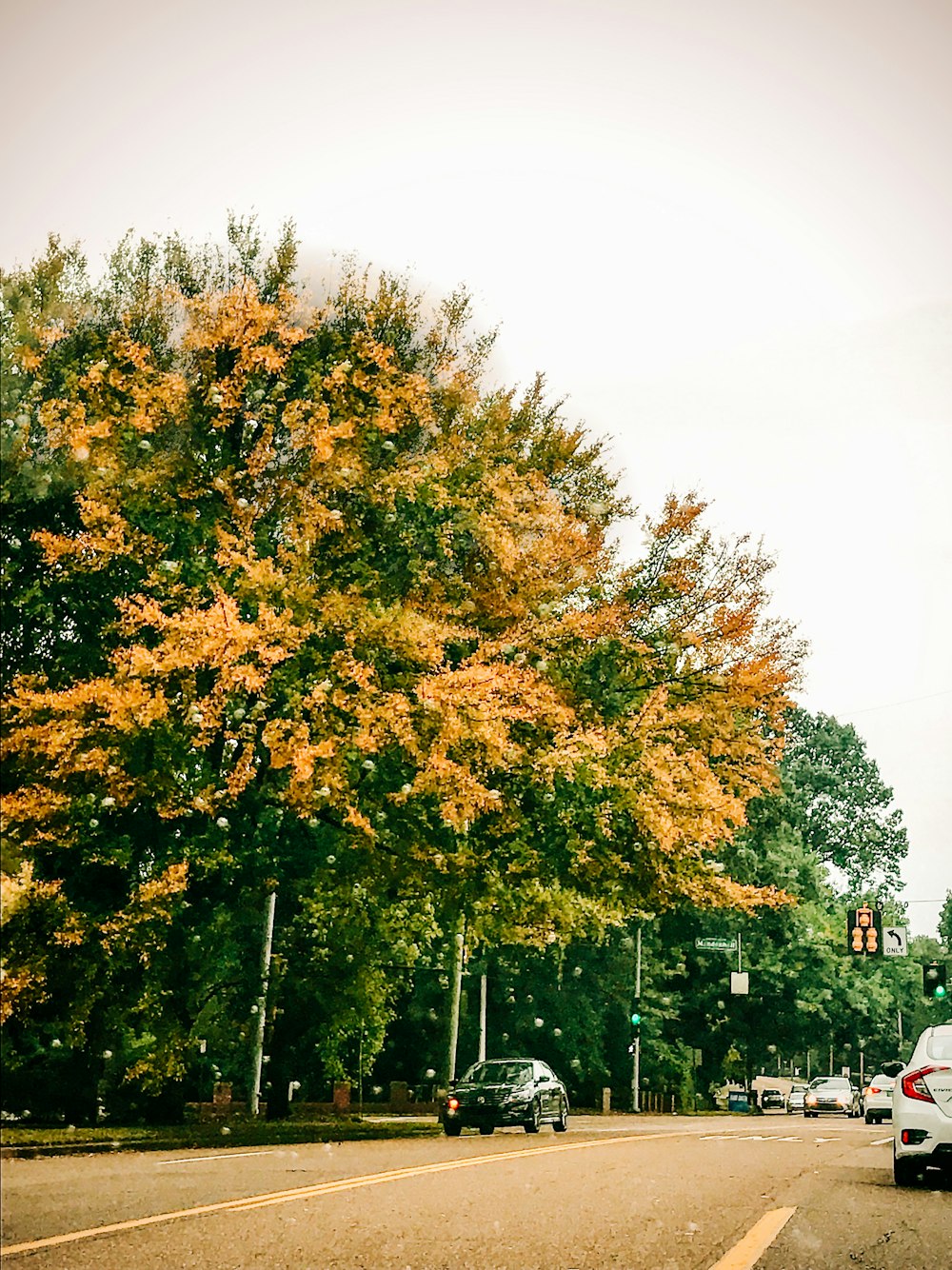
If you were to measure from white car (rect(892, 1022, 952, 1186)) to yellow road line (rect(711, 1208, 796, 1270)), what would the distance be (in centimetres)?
211

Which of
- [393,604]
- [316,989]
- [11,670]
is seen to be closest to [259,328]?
[393,604]

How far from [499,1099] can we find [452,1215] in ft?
55.7

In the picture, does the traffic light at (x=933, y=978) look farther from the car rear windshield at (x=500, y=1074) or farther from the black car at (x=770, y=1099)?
the black car at (x=770, y=1099)

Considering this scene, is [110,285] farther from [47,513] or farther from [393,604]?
[393,604]

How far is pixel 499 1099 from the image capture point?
27.5m

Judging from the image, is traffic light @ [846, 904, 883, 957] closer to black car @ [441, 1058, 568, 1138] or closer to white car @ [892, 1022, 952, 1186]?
black car @ [441, 1058, 568, 1138]

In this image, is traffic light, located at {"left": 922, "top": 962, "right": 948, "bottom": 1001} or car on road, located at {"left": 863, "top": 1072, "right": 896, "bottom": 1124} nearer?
car on road, located at {"left": 863, "top": 1072, "right": 896, "bottom": 1124}

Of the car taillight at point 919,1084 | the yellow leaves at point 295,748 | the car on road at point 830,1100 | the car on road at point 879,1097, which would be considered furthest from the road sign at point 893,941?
the car taillight at point 919,1084

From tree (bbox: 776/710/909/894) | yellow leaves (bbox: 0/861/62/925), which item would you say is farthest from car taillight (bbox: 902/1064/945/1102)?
tree (bbox: 776/710/909/894)

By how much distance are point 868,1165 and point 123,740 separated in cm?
1104

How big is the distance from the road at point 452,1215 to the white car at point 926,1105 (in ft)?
1.38

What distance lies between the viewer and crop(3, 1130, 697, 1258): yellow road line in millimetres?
8453

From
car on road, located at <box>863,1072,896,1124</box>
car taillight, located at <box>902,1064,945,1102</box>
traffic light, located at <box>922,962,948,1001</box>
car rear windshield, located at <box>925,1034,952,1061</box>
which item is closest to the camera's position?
car taillight, located at <box>902,1064,945,1102</box>

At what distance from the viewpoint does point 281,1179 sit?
44.0 ft
